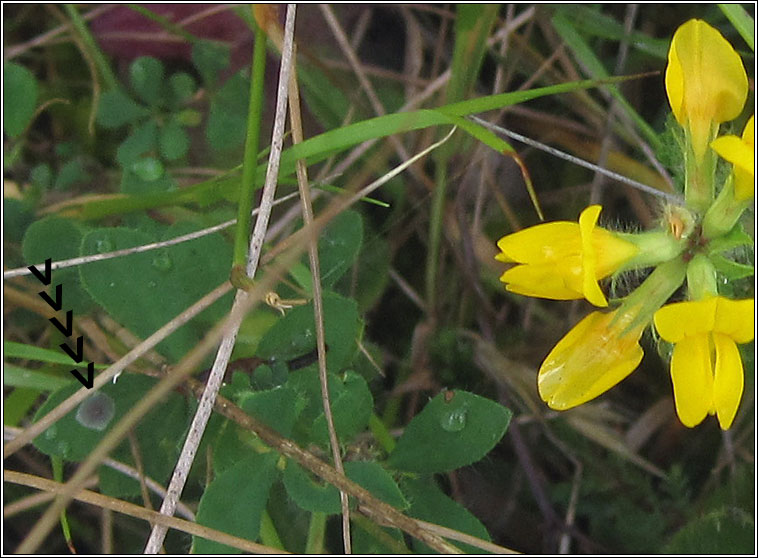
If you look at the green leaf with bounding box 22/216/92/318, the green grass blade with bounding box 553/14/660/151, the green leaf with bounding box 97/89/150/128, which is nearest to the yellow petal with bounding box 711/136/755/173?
the green grass blade with bounding box 553/14/660/151

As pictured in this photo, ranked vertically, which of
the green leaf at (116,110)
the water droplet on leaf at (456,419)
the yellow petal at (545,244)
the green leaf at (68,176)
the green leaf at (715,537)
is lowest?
the green leaf at (715,537)

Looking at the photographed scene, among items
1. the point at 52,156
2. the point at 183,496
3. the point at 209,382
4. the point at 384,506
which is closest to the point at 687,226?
the point at 384,506

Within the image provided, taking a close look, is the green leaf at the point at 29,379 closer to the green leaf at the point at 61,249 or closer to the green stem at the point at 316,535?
the green leaf at the point at 61,249

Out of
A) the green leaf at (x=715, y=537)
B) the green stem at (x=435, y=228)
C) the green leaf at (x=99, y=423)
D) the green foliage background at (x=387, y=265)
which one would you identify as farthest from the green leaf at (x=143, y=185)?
the green leaf at (x=715, y=537)

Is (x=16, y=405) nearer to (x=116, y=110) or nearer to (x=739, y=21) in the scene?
(x=116, y=110)

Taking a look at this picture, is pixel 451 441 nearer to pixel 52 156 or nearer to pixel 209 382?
pixel 209 382

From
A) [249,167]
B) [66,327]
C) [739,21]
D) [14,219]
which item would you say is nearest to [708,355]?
[739,21]

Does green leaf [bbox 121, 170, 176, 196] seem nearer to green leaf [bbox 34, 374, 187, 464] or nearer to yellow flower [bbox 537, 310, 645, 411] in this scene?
green leaf [bbox 34, 374, 187, 464]
